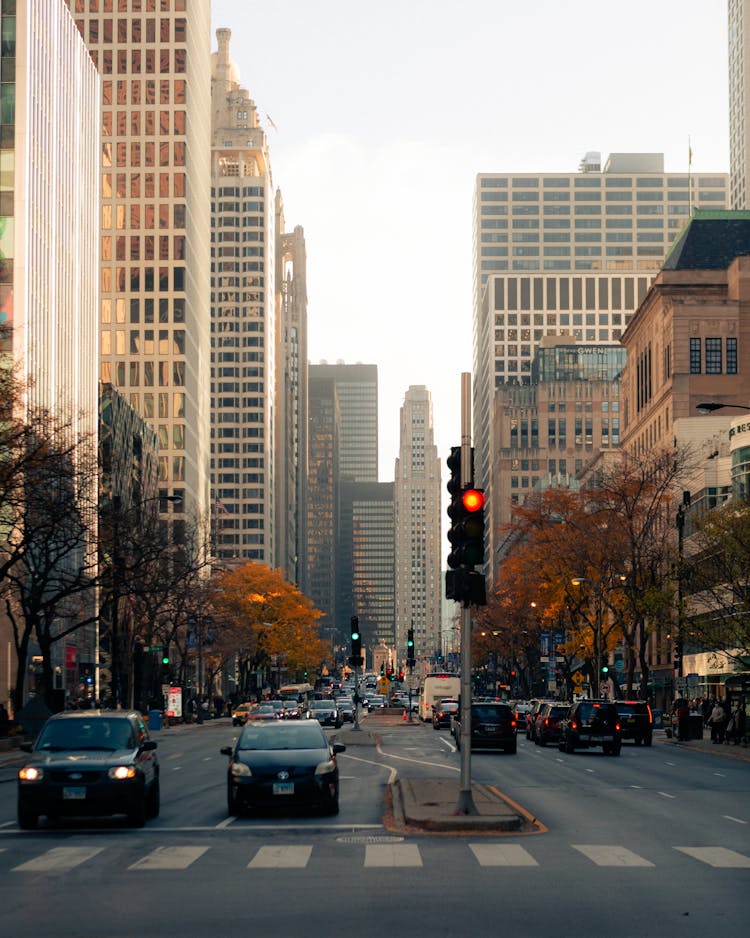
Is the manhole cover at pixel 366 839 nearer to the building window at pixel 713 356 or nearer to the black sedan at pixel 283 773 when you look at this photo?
the black sedan at pixel 283 773

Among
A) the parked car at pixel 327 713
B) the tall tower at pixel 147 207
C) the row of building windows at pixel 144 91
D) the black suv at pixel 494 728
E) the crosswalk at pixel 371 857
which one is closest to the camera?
the crosswalk at pixel 371 857

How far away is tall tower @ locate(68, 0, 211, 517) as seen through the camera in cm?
15462

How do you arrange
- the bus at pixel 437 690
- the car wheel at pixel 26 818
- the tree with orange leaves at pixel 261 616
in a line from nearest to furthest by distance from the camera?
the car wheel at pixel 26 818 < the bus at pixel 437 690 < the tree with orange leaves at pixel 261 616

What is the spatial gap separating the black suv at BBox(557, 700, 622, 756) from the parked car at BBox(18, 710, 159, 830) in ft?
96.9

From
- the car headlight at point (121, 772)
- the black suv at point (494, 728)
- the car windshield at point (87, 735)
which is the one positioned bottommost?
the black suv at point (494, 728)

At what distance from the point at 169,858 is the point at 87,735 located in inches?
187

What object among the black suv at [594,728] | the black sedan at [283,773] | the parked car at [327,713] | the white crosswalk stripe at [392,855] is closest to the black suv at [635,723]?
the black suv at [594,728]

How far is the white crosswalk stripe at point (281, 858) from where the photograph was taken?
1719cm

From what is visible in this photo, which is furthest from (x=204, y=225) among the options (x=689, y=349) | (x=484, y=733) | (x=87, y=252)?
(x=484, y=733)

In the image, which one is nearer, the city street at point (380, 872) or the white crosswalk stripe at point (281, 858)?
the city street at point (380, 872)

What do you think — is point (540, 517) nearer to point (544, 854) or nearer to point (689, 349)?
point (689, 349)

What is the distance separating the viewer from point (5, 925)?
1298 cm

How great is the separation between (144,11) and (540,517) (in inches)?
3767

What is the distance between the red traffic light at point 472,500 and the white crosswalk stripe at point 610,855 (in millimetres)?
4804
